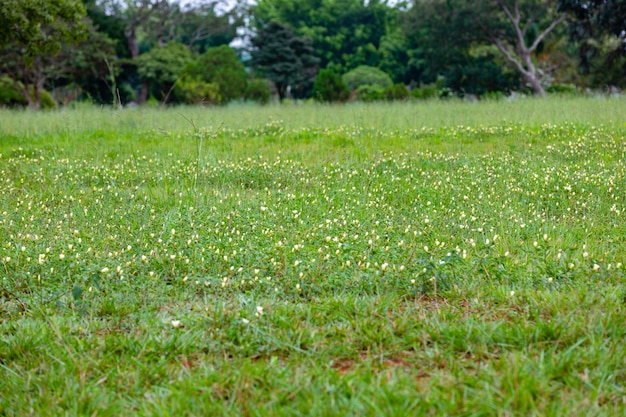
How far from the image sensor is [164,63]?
1329 inches

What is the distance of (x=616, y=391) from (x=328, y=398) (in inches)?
54.4

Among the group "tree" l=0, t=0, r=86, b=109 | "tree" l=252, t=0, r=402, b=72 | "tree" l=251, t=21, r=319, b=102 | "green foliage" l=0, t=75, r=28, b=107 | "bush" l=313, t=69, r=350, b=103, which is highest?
"tree" l=252, t=0, r=402, b=72

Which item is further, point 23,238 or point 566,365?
point 23,238

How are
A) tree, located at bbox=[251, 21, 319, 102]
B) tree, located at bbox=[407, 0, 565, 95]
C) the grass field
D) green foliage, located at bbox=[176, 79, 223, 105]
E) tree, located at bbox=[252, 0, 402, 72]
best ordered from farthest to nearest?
tree, located at bbox=[252, 0, 402, 72], tree, located at bbox=[251, 21, 319, 102], tree, located at bbox=[407, 0, 565, 95], green foliage, located at bbox=[176, 79, 223, 105], the grass field

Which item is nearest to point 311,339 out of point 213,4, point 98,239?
point 98,239

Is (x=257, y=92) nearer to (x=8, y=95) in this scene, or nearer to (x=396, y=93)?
(x=396, y=93)

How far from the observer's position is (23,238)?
5449mm

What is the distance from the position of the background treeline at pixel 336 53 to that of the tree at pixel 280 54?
0.07 metres

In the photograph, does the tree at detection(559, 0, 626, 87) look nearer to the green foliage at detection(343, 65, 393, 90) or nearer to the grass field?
the green foliage at detection(343, 65, 393, 90)

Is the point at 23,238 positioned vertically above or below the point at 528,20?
below

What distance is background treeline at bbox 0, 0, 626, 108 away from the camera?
26.3 metres

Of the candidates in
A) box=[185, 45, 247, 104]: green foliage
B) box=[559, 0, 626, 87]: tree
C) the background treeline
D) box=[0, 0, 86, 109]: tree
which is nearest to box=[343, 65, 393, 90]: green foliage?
the background treeline

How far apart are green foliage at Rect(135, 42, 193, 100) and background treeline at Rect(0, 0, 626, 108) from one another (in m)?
0.08

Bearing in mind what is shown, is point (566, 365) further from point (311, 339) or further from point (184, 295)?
point (184, 295)
